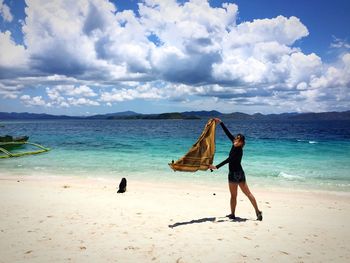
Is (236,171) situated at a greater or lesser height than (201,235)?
greater

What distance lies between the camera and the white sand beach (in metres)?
6.30

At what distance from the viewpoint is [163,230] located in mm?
7773

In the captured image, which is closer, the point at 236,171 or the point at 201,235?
the point at 201,235

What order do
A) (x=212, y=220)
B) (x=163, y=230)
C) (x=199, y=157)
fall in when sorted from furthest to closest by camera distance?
(x=212, y=220) < (x=199, y=157) < (x=163, y=230)

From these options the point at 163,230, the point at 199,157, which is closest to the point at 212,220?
the point at 163,230

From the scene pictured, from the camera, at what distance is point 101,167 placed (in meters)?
23.5

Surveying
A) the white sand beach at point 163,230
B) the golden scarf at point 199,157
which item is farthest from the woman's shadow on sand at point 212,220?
the golden scarf at point 199,157

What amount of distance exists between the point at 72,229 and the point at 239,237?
422 centimetres

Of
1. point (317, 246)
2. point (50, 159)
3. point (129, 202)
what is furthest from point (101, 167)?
point (317, 246)

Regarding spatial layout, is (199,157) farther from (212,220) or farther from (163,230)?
(163,230)

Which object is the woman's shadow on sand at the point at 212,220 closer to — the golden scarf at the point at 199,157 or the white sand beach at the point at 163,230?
the white sand beach at the point at 163,230

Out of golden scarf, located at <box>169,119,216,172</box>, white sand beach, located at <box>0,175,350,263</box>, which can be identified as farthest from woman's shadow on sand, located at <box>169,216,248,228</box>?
golden scarf, located at <box>169,119,216,172</box>

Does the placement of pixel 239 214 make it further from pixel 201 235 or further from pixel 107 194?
pixel 107 194

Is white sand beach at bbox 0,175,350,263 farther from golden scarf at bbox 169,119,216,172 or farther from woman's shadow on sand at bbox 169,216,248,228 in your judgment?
golden scarf at bbox 169,119,216,172
